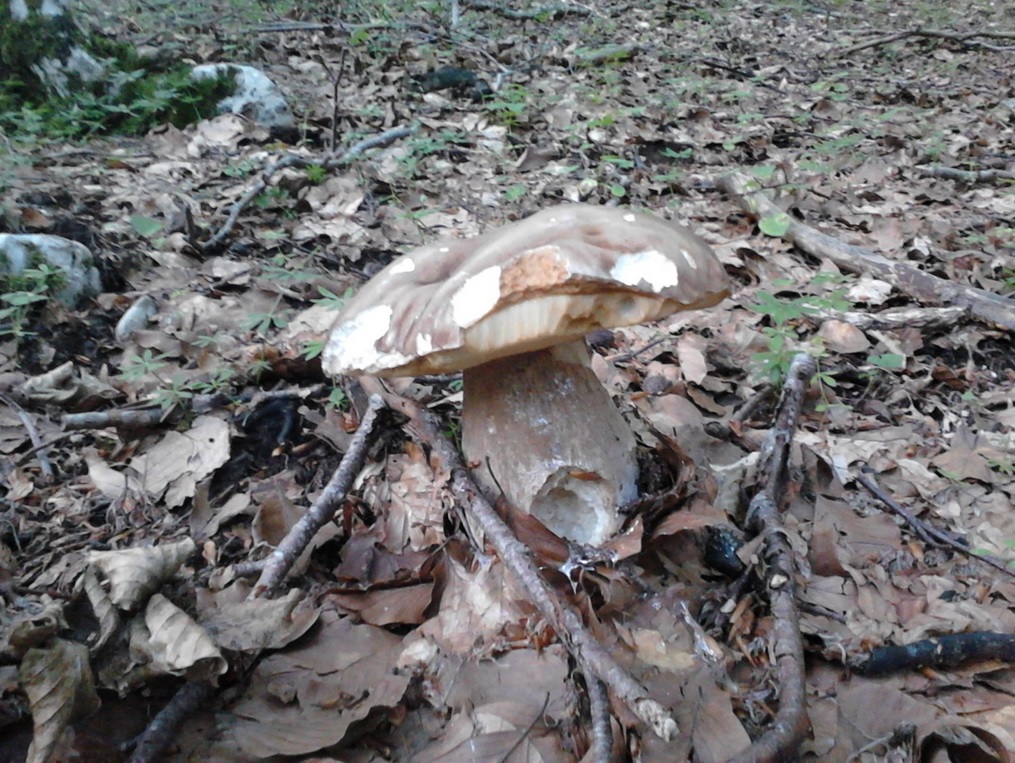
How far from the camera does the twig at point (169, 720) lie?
4.25 ft

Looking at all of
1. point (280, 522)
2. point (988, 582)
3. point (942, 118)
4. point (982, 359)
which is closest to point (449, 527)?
point (280, 522)

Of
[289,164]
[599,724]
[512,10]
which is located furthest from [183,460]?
[512,10]

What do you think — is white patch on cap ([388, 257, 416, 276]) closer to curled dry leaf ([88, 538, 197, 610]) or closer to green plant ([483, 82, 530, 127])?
curled dry leaf ([88, 538, 197, 610])

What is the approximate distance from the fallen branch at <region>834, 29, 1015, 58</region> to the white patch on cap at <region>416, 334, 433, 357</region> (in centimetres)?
762

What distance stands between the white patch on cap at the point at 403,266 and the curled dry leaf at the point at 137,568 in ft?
A: 2.62

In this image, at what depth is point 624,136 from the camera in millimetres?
5047

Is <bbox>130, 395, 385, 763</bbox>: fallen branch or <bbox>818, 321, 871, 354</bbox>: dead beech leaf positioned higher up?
<bbox>130, 395, 385, 763</bbox>: fallen branch

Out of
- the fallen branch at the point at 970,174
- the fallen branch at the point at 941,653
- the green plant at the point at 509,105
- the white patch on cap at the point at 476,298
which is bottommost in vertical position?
the fallen branch at the point at 941,653

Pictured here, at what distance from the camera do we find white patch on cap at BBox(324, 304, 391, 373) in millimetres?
1480

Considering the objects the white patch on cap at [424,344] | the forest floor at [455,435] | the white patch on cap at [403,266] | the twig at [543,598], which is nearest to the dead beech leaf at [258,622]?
the forest floor at [455,435]

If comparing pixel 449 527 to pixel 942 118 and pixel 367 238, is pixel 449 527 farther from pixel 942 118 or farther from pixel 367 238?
pixel 942 118

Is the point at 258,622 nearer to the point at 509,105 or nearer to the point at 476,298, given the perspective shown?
the point at 476,298

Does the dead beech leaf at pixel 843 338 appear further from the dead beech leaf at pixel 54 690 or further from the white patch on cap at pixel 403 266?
the dead beech leaf at pixel 54 690

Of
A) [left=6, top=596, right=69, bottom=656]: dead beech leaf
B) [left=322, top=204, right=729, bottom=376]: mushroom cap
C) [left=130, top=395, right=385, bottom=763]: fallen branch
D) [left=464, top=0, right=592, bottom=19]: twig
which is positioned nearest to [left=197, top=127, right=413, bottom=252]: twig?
[left=130, top=395, right=385, bottom=763]: fallen branch
